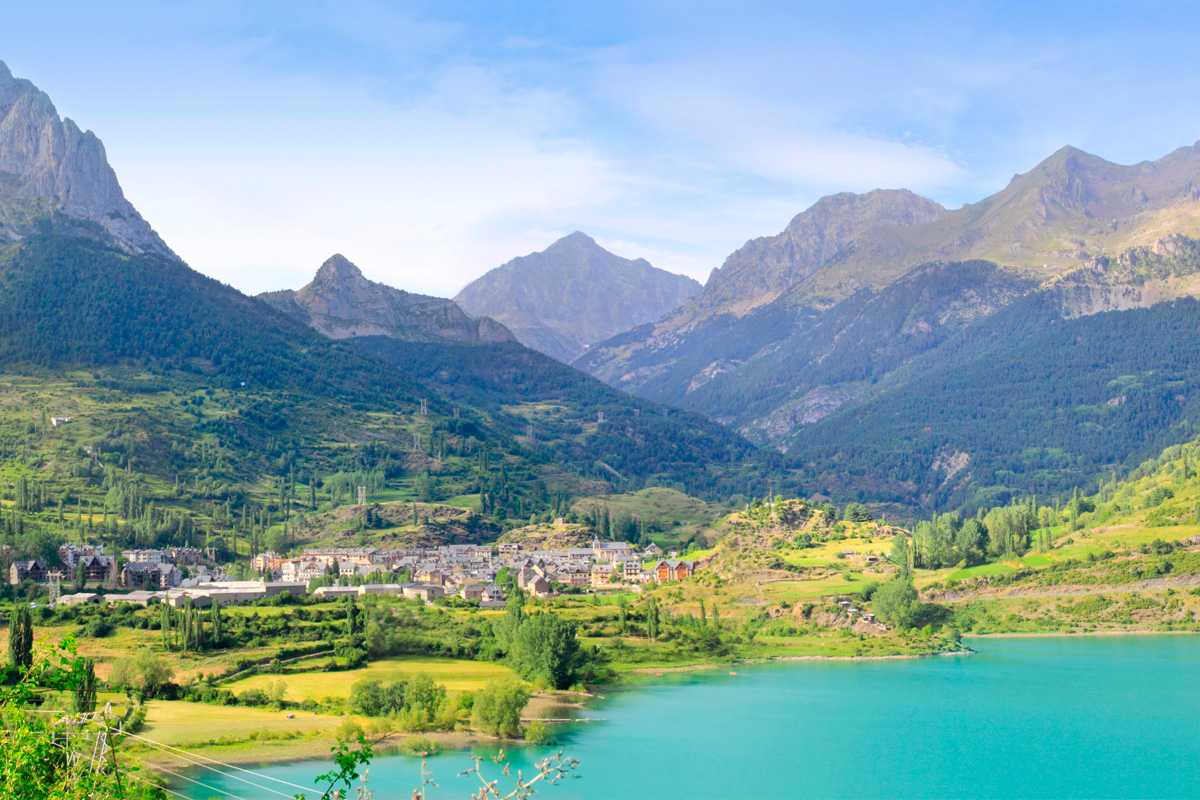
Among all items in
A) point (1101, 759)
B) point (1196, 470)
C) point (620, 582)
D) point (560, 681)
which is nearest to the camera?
point (1101, 759)

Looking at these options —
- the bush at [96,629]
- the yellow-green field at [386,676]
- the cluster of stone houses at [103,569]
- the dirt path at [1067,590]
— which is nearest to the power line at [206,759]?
the yellow-green field at [386,676]

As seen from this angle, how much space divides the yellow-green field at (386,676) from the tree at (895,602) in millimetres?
43784

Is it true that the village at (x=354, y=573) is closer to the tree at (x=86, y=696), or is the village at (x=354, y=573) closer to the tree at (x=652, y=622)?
the tree at (x=652, y=622)

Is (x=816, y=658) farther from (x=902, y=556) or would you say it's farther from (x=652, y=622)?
(x=902, y=556)

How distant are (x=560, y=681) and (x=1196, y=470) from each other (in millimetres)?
109952

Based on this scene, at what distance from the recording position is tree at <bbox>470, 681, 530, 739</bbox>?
7019 cm

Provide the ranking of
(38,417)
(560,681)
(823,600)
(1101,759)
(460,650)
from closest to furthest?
1. (1101,759)
2. (560,681)
3. (460,650)
4. (823,600)
5. (38,417)

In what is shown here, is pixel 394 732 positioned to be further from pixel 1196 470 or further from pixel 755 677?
pixel 1196 470

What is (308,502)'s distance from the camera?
18425 centimetres

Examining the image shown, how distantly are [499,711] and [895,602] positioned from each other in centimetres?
5788

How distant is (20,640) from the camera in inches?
2881

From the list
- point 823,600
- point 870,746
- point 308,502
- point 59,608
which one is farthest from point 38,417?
point 870,746

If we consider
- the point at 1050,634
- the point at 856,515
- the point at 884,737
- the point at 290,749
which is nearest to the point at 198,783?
the point at 290,749

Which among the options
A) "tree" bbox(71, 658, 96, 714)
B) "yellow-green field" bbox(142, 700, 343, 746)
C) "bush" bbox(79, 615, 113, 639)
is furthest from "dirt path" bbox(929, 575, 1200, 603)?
"tree" bbox(71, 658, 96, 714)
